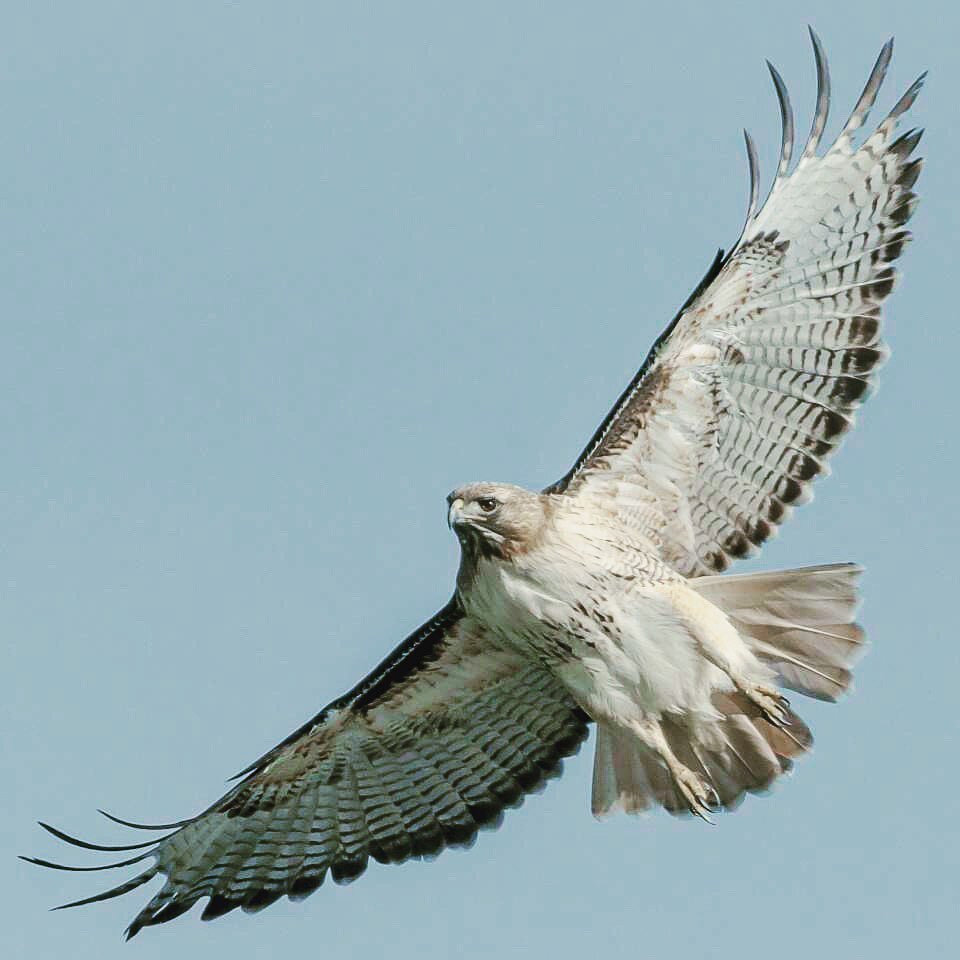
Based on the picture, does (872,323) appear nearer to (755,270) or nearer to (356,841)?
(755,270)

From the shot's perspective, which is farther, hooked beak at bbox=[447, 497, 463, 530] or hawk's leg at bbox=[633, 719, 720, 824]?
hawk's leg at bbox=[633, 719, 720, 824]

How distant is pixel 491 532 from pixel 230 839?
270 centimetres

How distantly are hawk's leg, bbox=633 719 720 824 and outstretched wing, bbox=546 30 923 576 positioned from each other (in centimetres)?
96

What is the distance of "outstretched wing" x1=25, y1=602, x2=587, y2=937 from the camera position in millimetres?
10828

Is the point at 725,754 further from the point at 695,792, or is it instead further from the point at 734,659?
the point at 734,659

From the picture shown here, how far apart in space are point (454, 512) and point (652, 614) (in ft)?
3.90

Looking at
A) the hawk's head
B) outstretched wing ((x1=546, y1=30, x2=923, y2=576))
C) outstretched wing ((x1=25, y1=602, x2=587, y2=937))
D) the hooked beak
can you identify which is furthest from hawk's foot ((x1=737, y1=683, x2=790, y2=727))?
the hooked beak

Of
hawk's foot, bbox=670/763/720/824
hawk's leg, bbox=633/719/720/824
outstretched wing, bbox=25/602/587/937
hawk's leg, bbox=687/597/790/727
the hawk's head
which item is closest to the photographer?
the hawk's head

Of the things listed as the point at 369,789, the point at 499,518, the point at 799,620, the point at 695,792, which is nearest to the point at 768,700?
the point at 799,620

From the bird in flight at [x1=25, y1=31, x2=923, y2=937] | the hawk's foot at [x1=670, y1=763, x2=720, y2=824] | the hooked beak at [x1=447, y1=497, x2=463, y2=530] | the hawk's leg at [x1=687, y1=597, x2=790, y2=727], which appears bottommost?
the hawk's foot at [x1=670, y1=763, x2=720, y2=824]

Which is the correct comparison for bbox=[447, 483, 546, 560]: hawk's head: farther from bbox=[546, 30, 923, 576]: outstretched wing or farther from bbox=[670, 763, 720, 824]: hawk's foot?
bbox=[670, 763, 720, 824]: hawk's foot

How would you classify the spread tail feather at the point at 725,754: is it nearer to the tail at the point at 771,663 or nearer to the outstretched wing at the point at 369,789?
the tail at the point at 771,663


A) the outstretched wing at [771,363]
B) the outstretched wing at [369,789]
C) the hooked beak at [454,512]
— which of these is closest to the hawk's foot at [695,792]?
the outstretched wing at [369,789]

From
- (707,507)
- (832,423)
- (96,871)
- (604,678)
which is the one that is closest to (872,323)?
(832,423)
